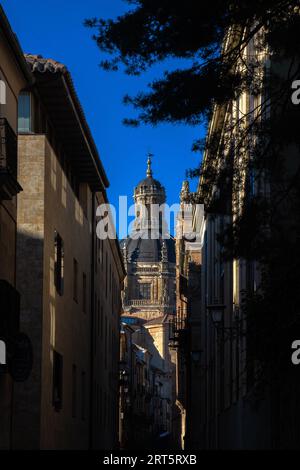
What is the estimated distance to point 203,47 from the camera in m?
14.8

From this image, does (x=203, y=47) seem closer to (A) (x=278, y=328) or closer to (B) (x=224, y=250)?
(B) (x=224, y=250)

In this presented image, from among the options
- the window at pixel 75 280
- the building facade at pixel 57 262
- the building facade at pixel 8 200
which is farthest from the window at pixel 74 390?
the building facade at pixel 8 200

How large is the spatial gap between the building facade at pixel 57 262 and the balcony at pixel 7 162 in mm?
4688

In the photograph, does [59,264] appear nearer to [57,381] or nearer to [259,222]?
[57,381]

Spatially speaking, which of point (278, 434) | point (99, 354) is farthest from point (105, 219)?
point (278, 434)

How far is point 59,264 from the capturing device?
26438 millimetres

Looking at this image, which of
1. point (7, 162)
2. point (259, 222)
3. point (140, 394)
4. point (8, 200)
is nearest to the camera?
point (259, 222)

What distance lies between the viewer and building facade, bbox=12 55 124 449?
23422 millimetres

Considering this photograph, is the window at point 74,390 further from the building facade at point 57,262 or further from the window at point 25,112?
the window at point 25,112

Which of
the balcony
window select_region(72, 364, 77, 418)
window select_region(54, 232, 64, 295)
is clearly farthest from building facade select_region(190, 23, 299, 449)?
window select_region(72, 364, 77, 418)

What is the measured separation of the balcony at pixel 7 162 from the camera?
59.5 ft

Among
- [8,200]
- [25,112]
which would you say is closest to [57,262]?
[25,112]

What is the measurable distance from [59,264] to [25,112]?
12.3ft

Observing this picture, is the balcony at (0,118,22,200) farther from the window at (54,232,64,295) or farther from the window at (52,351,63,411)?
the window at (52,351,63,411)
